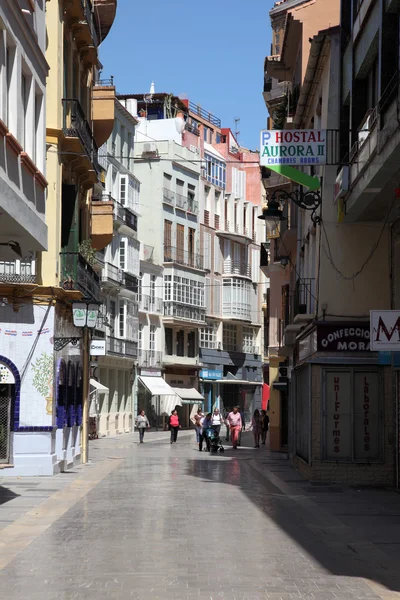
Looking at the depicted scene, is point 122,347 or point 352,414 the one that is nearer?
point 352,414

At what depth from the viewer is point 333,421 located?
23.9 meters

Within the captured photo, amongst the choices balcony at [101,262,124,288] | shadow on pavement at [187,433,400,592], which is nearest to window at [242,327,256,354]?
balcony at [101,262,124,288]

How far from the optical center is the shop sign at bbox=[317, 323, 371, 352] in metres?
23.6

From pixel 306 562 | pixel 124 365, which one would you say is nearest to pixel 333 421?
pixel 306 562

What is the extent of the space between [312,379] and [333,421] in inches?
41.1

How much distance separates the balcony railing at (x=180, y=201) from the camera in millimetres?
75306

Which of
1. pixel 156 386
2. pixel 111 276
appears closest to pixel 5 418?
pixel 111 276

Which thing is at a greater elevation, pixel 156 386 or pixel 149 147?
pixel 149 147

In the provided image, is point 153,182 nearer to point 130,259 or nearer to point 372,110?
point 130,259

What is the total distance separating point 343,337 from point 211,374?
183 feet

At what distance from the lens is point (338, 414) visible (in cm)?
2392

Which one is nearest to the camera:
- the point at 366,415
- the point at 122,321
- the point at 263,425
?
the point at 366,415

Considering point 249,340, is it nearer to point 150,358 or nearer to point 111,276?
point 150,358

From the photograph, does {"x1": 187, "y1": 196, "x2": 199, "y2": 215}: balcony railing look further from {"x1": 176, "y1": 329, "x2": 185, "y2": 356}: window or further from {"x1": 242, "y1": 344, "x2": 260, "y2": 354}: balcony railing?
{"x1": 242, "y1": 344, "x2": 260, "y2": 354}: balcony railing
